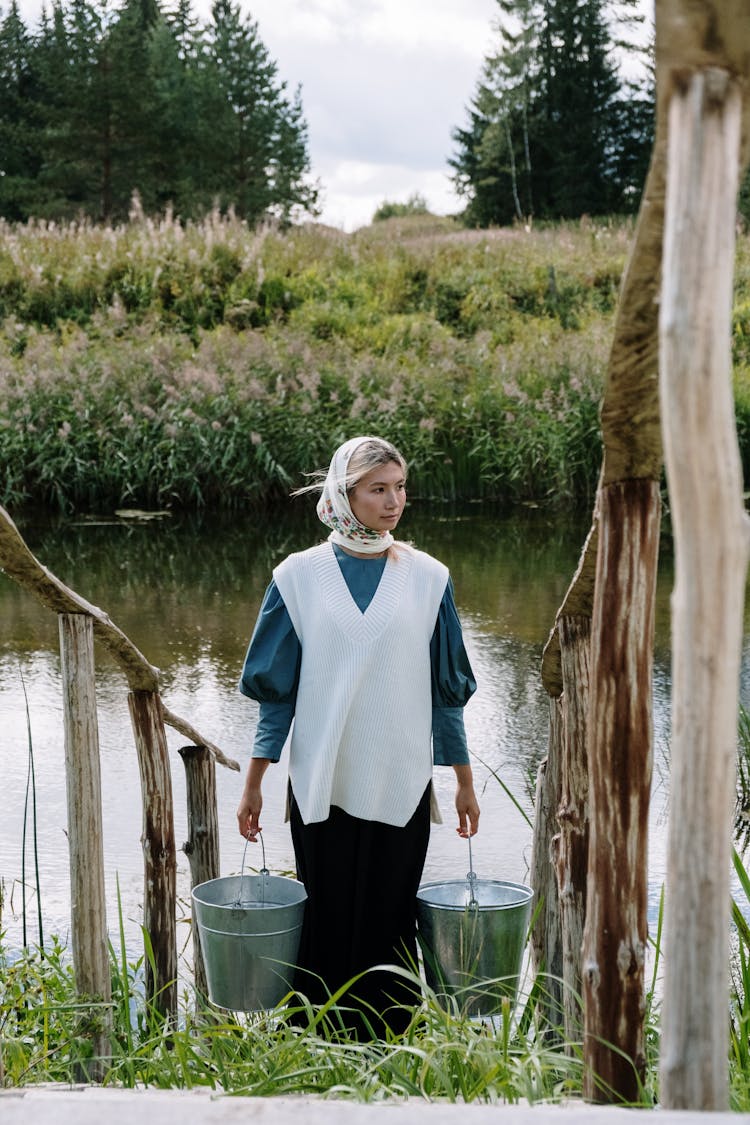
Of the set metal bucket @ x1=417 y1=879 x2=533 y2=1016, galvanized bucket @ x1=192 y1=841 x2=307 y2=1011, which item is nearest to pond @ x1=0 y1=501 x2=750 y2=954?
metal bucket @ x1=417 y1=879 x2=533 y2=1016

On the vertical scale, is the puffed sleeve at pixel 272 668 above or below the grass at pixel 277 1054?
above

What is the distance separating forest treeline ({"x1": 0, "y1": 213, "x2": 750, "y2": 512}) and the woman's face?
7.78 metres

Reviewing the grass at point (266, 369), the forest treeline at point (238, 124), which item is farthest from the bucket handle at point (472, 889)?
the forest treeline at point (238, 124)

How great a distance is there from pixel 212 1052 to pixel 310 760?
0.74m

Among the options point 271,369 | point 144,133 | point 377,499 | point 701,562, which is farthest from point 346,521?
point 144,133

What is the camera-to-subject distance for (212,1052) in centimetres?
224

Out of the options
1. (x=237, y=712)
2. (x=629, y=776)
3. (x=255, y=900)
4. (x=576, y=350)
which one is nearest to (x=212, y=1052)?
(x=255, y=900)

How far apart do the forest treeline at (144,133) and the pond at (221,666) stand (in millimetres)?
21074

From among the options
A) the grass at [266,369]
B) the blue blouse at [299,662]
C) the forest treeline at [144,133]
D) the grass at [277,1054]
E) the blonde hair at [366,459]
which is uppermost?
the forest treeline at [144,133]

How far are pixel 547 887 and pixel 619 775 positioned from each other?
1169 mm

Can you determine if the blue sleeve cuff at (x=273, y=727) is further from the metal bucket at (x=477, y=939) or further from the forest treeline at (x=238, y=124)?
the forest treeline at (x=238, y=124)

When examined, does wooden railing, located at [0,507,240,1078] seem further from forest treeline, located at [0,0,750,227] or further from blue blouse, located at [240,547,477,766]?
forest treeline, located at [0,0,750,227]

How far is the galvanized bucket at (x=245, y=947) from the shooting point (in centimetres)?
255

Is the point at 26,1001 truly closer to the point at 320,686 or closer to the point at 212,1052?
the point at 212,1052
